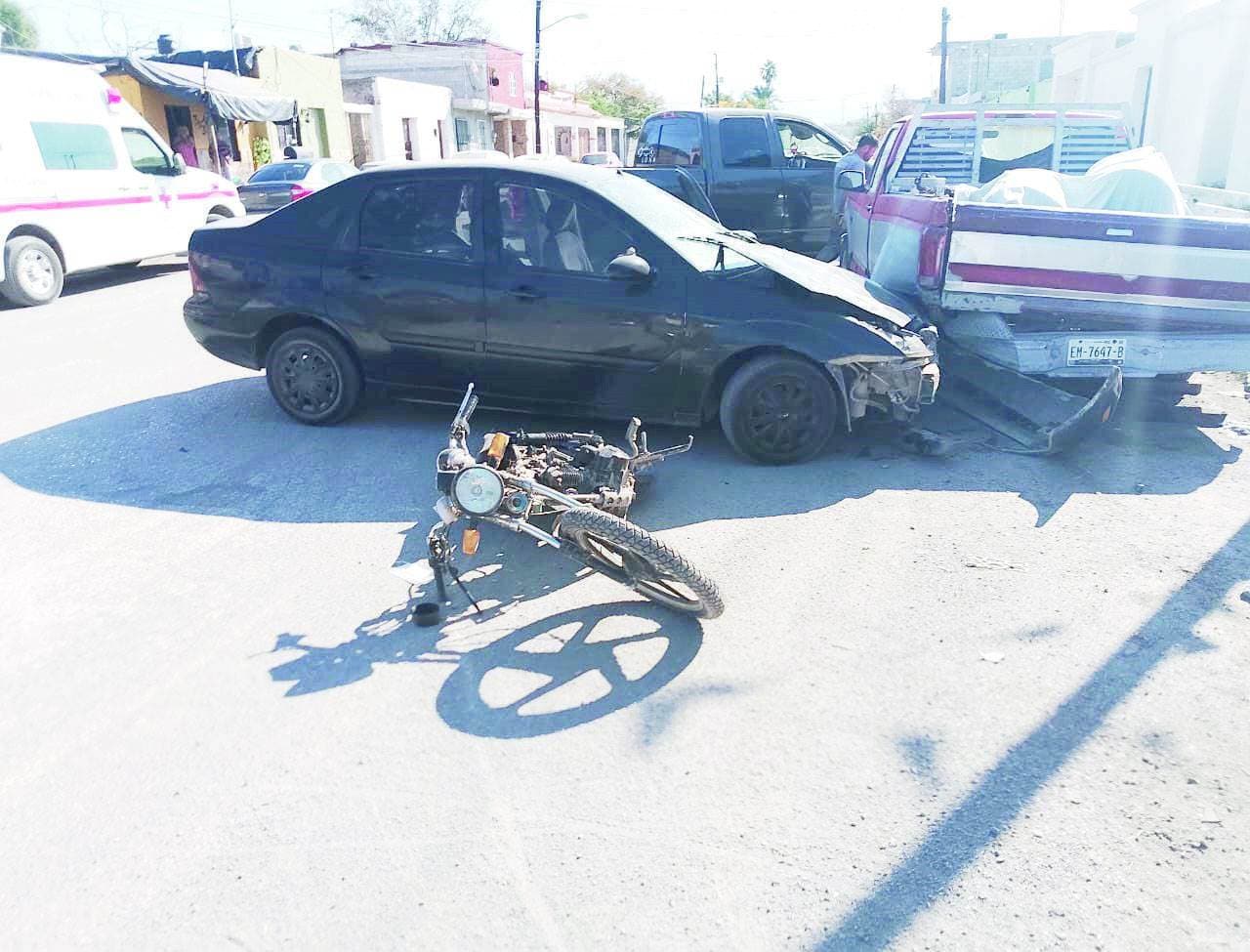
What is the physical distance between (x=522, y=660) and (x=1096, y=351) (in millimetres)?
4393

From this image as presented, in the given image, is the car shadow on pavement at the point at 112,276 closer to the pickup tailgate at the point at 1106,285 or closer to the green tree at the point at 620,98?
the pickup tailgate at the point at 1106,285

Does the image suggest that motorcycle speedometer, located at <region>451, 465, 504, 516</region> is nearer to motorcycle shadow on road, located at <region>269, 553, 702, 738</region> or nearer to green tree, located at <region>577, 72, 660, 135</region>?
motorcycle shadow on road, located at <region>269, 553, 702, 738</region>

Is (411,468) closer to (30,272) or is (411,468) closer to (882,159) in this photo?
(882,159)

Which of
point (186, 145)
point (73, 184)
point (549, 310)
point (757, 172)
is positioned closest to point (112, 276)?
point (73, 184)

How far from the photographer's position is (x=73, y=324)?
10422mm

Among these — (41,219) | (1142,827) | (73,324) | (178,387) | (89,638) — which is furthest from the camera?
(41,219)

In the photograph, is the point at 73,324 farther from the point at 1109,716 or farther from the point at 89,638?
Answer: the point at 1109,716

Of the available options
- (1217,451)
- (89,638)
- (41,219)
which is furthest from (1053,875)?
(41,219)

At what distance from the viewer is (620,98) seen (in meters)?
78.6

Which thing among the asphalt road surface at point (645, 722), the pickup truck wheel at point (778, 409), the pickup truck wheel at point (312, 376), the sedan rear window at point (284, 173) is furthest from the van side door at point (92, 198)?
the pickup truck wheel at point (778, 409)

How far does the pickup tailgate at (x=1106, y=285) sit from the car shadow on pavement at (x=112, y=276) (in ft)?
37.9

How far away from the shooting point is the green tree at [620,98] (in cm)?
7075

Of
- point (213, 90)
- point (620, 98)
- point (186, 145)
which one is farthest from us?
point (620, 98)

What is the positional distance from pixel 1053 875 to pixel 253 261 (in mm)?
5708
